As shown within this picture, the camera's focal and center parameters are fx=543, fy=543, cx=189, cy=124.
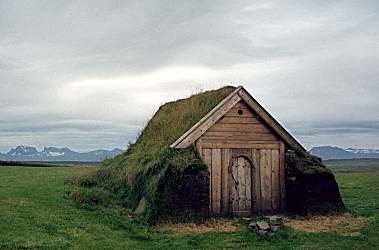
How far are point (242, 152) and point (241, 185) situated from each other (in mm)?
1273

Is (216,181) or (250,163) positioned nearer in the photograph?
(216,181)

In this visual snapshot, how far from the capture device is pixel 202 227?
722 inches

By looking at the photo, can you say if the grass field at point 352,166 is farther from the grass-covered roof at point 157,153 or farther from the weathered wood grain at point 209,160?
the weathered wood grain at point 209,160

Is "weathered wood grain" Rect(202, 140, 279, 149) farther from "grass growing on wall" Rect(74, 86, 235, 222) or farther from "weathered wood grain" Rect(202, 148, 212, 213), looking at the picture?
"grass growing on wall" Rect(74, 86, 235, 222)

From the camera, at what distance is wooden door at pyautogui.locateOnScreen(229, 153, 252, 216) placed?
2073cm

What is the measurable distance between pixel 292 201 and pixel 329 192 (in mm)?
1457

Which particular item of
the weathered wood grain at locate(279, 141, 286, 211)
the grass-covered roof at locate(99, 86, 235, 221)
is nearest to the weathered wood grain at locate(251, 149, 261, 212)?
the weathered wood grain at locate(279, 141, 286, 211)

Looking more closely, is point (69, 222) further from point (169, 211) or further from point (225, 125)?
point (225, 125)

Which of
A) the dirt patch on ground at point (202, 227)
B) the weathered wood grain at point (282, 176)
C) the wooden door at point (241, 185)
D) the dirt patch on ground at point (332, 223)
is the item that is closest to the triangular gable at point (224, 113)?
the weathered wood grain at point (282, 176)

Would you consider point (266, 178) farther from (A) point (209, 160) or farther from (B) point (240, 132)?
(A) point (209, 160)

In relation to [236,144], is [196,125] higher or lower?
higher

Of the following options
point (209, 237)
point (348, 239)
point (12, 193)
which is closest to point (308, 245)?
point (348, 239)

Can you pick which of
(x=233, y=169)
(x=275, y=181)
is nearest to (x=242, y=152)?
(x=233, y=169)

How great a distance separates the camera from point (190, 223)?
60.5 ft
